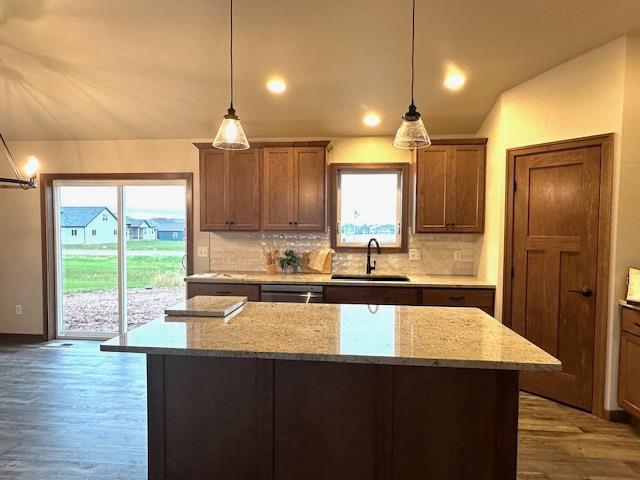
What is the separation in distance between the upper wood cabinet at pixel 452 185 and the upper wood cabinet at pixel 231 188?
1.67m

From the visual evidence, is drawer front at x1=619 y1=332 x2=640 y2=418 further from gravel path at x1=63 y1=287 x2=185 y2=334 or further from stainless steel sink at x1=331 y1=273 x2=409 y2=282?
gravel path at x1=63 y1=287 x2=185 y2=334

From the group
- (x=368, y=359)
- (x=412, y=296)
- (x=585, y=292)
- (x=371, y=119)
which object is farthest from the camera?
(x=371, y=119)

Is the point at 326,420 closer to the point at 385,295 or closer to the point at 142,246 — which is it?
the point at 385,295

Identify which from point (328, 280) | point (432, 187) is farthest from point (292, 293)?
point (432, 187)

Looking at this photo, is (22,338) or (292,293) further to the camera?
(22,338)

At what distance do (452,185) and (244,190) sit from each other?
2.10 m

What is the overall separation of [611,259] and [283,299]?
2.62 metres

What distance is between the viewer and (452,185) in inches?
149

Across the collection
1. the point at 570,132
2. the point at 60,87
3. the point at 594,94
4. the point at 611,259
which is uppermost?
the point at 60,87

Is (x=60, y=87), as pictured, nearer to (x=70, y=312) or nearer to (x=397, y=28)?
(x=70, y=312)

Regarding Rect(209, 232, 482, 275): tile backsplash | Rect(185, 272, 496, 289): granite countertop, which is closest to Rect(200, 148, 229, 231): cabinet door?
Rect(209, 232, 482, 275): tile backsplash

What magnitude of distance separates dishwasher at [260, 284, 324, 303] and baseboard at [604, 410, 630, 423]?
2.35m

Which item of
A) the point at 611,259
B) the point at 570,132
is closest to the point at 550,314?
the point at 611,259

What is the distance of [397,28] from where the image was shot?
2.74 m
